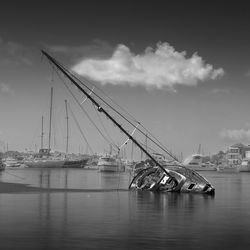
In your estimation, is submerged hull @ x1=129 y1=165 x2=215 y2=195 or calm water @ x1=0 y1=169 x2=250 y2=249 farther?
submerged hull @ x1=129 y1=165 x2=215 y2=195

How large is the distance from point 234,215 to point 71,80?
32.5m

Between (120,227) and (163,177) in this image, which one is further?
(163,177)

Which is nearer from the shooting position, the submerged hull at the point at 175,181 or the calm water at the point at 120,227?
the calm water at the point at 120,227

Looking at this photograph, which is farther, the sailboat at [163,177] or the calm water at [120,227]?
the sailboat at [163,177]

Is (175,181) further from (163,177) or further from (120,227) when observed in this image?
(120,227)

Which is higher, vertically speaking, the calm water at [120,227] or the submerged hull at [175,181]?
the submerged hull at [175,181]

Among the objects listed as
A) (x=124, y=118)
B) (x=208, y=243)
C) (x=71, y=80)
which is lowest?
(x=208, y=243)

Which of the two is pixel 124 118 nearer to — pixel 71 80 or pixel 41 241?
pixel 71 80

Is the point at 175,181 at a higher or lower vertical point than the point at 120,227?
higher

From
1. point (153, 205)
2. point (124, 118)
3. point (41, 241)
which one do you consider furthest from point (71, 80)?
point (41, 241)

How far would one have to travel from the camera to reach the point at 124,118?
67.4 meters

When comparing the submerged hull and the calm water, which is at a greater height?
the submerged hull

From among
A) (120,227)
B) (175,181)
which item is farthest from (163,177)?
(120,227)

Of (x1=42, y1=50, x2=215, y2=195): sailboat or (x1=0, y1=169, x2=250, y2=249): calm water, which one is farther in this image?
(x1=42, y1=50, x2=215, y2=195): sailboat
